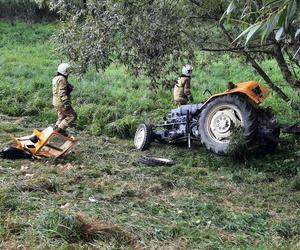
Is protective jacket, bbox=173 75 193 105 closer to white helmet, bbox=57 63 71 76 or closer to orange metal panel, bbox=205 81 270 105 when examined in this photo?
white helmet, bbox=57 63 71 76

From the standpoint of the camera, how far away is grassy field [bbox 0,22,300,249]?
451cm

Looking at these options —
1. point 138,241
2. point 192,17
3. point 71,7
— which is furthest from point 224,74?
point 138,241

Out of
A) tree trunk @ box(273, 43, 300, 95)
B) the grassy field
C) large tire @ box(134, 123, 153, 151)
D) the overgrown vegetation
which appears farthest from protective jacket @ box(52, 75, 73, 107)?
the overgrown vegetation

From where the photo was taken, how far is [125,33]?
7129mm

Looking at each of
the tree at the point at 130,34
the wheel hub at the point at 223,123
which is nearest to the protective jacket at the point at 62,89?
the tree at the point at 130,34

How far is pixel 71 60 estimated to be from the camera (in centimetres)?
768

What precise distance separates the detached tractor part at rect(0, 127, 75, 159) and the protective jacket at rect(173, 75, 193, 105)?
3316 millimetres

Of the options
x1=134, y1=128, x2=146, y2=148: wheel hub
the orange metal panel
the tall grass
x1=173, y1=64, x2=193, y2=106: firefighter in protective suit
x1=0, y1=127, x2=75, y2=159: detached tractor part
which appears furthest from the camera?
the tall grass

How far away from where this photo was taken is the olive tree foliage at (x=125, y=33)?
704 centimetres

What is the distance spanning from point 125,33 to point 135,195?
2.44m

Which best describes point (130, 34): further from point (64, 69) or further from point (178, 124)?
point (178, 124)

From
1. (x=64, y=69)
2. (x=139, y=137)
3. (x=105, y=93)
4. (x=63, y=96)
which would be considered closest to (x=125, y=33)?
(x=64, y=69)

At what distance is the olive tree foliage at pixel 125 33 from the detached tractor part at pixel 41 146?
4.11ft

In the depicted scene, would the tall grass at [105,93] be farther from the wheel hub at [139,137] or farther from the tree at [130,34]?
the tree at [130,34]
